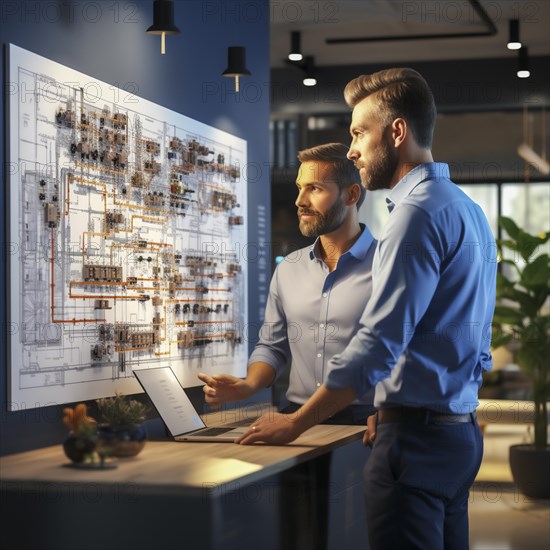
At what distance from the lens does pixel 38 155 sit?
9.34 ft

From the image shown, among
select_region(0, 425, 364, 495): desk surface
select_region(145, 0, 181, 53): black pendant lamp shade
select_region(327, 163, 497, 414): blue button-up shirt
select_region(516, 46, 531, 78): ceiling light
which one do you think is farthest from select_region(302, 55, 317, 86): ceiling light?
select_region(327, 163, 497, 414): blue button-up shirt

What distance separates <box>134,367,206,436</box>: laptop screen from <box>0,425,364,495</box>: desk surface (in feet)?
0.37

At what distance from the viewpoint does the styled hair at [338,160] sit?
3.43m

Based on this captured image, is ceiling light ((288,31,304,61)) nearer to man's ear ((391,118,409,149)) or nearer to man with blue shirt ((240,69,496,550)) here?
man's ear ((391,118,409,149))

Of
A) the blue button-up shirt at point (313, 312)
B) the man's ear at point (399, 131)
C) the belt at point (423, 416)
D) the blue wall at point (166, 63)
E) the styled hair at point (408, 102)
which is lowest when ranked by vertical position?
the belt at point (423, 416)

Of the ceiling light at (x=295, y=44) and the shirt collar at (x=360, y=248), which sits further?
the ceiling light at (x=295, y=44)

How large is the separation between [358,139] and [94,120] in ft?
3.45

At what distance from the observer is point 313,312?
11.1 feet

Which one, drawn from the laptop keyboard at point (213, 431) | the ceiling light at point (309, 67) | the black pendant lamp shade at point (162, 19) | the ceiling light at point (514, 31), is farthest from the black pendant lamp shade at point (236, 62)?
the ceiling light at point (309, 67)

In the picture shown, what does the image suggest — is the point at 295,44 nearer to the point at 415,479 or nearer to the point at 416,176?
the point at 416,176

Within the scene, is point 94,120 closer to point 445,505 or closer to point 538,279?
point 445,505

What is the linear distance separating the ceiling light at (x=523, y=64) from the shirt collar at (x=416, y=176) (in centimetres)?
610

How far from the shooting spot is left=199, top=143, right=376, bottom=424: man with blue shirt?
3316 millimetres

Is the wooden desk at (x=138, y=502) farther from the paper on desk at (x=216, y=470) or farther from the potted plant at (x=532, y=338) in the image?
the potted plant at (x=532, y=338)
